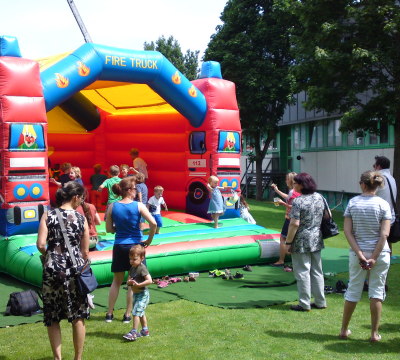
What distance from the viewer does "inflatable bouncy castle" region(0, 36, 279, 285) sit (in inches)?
291

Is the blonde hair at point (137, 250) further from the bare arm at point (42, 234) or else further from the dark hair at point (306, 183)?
the dark hair at point (306, 183)

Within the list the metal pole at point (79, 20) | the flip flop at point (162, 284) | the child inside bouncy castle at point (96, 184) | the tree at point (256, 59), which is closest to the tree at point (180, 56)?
the tree at point (256, 59)

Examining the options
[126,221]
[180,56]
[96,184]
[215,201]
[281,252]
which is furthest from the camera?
[180,56]

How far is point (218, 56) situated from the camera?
2148 cm

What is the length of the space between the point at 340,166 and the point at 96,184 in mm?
10567

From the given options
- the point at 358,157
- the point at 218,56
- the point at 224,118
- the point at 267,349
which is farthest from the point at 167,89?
the point at 218,56

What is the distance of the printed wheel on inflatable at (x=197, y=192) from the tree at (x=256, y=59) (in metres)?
10.8

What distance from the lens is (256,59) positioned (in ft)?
68.9

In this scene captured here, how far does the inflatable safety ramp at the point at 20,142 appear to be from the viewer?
739 centimetres

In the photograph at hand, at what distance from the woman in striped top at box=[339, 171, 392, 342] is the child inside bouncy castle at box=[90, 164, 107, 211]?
275 inches

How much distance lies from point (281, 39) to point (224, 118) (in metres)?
11.9

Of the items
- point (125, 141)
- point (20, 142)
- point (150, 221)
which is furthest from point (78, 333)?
point (125, 141)

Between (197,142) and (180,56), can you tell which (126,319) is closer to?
(197,142)

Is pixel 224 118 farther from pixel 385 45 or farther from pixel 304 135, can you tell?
pixel 304 135
